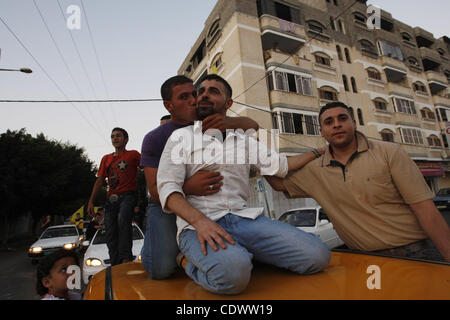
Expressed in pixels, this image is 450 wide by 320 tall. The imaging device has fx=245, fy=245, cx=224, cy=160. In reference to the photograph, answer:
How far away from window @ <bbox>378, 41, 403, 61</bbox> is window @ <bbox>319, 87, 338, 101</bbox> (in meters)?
9.13

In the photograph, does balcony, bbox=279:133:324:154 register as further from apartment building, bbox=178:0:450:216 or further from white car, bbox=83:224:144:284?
white car, bbox=83:224:144:284

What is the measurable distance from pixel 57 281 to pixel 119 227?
156 centimetres

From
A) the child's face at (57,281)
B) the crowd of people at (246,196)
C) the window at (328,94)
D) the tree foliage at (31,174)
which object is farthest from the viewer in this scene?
the window at (328,94)

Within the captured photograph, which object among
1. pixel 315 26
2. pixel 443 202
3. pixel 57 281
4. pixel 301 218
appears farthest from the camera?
pixel 315 26

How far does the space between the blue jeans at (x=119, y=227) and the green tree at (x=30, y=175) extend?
16.9 m

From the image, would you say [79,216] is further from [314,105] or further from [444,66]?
[444,66]

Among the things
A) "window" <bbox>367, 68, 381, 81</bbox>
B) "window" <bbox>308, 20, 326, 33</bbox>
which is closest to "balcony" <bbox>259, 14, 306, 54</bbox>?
"window" <bbox>308, 20, 326, 33</bbox>

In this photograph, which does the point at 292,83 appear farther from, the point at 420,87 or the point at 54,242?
the point at 420,87

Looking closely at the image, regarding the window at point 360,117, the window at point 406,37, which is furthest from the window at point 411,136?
the window at point 406,37

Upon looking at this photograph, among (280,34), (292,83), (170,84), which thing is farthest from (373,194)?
(280,34)

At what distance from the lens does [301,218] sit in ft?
25.7

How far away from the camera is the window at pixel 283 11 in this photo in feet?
63.2

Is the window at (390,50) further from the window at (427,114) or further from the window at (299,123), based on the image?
the window at (299,123)

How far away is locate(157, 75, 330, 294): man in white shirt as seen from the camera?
115 centimetres
